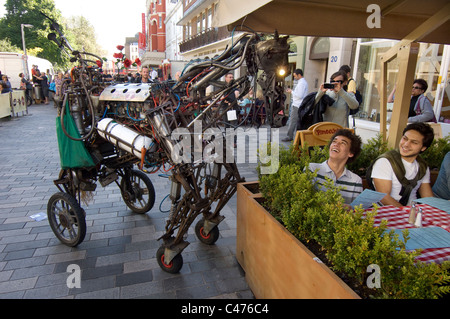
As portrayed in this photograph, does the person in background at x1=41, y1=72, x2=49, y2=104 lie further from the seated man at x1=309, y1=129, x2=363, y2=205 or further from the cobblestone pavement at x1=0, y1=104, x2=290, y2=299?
the seated man at x1=309, y1=129, x2=363, y2=205

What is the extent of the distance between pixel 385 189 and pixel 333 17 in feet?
6.33

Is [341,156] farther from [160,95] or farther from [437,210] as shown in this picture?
[160,95]

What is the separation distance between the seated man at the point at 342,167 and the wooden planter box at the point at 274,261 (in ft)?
2.21

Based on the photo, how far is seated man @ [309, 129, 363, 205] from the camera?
2578 mm

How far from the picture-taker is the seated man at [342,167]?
8.46 ft

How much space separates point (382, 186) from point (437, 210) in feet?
1.53

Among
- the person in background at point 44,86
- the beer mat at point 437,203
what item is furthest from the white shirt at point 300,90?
the person in background at point 44,86

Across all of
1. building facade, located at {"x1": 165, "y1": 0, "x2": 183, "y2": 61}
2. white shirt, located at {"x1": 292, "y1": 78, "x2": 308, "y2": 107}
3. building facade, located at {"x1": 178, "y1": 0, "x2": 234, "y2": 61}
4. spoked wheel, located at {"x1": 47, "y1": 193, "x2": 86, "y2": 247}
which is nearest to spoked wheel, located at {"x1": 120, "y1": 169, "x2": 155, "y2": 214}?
spoked wheel, located at {"x1": 47, "y1": 193, "x2": 86, "y2": 247}

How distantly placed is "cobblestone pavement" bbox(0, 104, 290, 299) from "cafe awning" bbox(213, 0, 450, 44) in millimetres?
2450

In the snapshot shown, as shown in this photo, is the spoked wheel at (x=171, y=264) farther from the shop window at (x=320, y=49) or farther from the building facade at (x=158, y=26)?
the building facade at (x=158, y=26)

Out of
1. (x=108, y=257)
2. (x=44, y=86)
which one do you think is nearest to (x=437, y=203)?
(x=108, y=257)

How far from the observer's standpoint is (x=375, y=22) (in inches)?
125

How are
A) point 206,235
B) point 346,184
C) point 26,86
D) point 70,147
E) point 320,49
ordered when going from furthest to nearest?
point 26,86, point 320,49, point 206,235, point 70,147, point 346,184

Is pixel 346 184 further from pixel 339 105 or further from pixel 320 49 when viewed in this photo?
pixel 320 49
